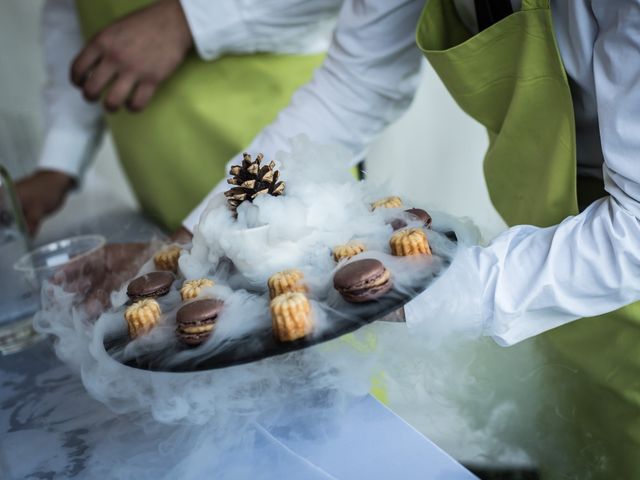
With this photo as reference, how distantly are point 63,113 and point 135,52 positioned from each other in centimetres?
50

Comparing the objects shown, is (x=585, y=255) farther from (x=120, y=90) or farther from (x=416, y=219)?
(x=120, y=90)

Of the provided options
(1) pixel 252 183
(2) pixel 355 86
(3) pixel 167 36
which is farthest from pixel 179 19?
(1) pixel 252 183

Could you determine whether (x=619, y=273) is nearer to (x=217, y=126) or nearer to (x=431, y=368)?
(x=431, y=368)

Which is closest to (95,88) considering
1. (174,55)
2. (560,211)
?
(174,55)

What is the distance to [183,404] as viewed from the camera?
0.67 metres

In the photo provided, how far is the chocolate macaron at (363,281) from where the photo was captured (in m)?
0.59

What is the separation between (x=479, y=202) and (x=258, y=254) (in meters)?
1.08

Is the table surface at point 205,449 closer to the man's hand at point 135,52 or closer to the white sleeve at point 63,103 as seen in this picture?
the man's hand at point 135,52

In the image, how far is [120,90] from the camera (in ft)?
4.54

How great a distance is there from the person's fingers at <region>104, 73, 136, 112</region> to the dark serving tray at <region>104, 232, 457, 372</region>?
0.91 metres

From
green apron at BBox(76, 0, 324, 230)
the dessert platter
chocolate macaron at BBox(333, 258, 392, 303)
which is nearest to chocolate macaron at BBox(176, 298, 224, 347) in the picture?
the dessert platter

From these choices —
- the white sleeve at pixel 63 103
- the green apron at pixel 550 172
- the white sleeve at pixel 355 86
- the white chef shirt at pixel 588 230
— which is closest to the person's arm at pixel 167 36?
the white sleeve at pixel 355 86

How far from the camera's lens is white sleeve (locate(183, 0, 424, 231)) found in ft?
3.59

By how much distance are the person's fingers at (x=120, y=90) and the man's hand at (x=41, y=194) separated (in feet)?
1.32
